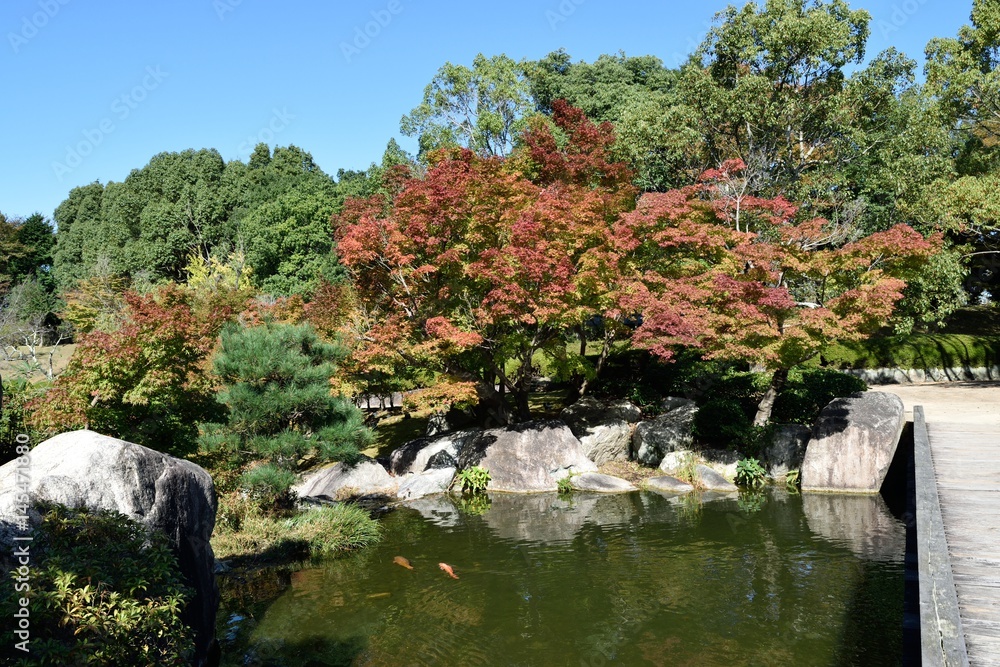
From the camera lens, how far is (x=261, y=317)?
1853cm

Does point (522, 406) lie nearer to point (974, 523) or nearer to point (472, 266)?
point (472, 266)

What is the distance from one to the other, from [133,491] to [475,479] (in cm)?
1034

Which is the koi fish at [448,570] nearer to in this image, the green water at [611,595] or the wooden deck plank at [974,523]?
the green water at [611,595]

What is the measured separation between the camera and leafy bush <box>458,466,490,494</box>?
16.8 meters

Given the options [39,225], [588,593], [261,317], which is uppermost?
[39,225]

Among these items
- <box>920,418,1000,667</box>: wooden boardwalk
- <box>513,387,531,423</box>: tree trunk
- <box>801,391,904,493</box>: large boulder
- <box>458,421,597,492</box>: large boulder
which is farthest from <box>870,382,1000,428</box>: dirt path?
<box>513,387,531,423</box>: tree trunk

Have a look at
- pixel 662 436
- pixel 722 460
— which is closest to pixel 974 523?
pixel 722 460

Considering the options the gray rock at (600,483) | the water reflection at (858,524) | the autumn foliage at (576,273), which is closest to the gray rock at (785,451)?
the water reflection at (858,524)

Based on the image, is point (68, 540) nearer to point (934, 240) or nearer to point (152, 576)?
point (152, 576)

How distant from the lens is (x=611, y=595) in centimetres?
986

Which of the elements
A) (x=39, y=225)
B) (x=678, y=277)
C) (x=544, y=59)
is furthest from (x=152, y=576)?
(x=39, y=225)

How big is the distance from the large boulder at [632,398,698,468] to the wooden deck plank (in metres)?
5.60

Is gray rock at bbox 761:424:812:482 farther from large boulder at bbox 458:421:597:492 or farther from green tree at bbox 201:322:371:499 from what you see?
green tree at bbox 201:322:371:499

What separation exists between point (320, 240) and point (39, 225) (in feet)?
102
